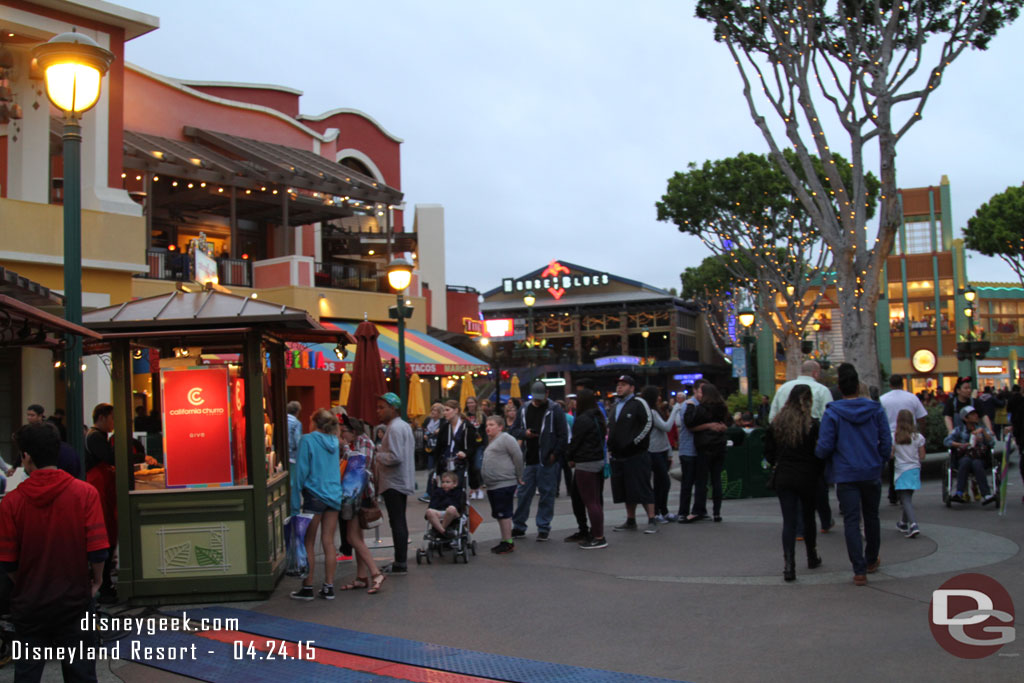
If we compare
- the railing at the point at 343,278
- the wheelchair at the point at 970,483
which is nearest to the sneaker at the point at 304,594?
the wheelchair at the point at 970,483

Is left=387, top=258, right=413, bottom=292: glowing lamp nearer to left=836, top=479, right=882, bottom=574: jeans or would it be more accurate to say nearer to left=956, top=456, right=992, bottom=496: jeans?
left=956, top=456, right=992, bottom=496: jeans

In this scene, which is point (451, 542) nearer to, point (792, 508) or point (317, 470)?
point (317, 470)

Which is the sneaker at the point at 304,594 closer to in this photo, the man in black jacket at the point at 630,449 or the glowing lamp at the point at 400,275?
the man in black jacket at the point at 630,449

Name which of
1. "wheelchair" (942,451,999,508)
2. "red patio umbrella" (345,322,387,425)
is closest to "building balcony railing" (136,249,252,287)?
"red patio umbrella" (345,322,387,425)

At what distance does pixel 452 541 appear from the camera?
10.1 m

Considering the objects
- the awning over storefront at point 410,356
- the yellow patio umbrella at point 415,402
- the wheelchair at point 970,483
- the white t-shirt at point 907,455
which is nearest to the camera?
the white t-shirt at point 907,455

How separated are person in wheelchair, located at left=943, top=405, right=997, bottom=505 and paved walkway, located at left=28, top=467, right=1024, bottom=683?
46.8 inches

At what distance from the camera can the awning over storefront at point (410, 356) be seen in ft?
75.2

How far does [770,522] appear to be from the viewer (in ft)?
38.7

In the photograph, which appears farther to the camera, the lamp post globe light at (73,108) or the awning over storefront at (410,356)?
the awning over storefront at (410,356)

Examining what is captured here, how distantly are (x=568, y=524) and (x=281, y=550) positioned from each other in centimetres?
466

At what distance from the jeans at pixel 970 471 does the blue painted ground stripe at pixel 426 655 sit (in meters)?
8.30

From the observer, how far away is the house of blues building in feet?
230

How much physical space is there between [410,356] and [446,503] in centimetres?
1535
